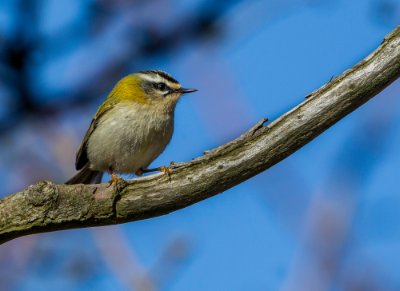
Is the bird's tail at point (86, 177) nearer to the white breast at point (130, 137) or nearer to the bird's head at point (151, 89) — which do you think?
the white breast at point (130, 137)

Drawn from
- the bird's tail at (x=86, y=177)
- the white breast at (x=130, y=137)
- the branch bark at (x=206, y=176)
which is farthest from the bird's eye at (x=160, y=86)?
the branch bark at (x=206, y=176)

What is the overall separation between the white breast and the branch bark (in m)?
2.01

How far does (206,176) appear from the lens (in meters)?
3.18

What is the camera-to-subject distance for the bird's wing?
5.77 m

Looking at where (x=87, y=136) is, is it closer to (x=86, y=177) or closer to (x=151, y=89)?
(x=86, y=177)

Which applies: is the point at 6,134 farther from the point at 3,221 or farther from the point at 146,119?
the point at 146,119

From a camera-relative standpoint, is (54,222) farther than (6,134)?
Yes

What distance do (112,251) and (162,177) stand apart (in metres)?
2.27

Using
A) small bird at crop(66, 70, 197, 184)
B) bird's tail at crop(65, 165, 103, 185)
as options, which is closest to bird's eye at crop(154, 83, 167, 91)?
small bird at crop(66, 70, 197, 184)

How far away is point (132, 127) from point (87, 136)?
74 cm

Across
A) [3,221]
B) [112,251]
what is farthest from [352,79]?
[112,251]

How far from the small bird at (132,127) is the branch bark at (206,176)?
6.44 ft

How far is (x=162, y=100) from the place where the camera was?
563 centimetres

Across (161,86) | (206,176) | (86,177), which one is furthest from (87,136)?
(206,176)
